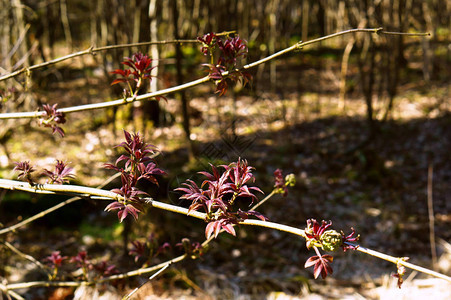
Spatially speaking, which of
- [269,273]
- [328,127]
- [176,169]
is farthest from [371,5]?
[269,273]

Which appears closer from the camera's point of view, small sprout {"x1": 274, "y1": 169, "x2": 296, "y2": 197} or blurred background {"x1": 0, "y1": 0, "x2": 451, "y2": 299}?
small sprout {"x1": 274, "y1": 169, "x2": 296, "y2": 197}

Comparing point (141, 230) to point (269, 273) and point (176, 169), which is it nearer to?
point (176, 169)

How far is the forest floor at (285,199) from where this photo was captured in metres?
3.83

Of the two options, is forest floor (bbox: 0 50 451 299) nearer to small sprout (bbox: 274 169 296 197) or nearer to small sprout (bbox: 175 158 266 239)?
small sprout (bbox: 274 169 296 197)

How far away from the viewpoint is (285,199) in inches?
219

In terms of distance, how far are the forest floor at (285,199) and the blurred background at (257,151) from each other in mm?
20

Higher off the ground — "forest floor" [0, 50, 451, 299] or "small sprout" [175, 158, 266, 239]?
"small sprout" [175, 158, 266, 239]

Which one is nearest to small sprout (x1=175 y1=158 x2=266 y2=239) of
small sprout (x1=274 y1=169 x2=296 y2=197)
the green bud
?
the green bud

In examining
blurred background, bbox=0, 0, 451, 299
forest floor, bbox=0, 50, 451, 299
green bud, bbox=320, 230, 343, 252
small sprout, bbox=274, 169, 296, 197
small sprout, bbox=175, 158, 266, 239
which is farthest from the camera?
blurred background, bbox=0, 0, 451, 299

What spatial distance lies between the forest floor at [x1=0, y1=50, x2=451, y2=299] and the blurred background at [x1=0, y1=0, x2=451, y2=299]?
0.8 inches

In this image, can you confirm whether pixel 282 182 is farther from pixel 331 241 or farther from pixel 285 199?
pixel 285 199

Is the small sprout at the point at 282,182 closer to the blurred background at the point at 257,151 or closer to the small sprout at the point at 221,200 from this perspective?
the blurred background at the point at 257,151

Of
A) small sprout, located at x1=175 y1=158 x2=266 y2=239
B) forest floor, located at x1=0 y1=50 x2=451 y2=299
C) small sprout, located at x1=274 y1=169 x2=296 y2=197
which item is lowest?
forest floor, located at x1=0 y1=50 x2=451 y2=299

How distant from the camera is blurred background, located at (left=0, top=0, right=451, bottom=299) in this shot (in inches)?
156
